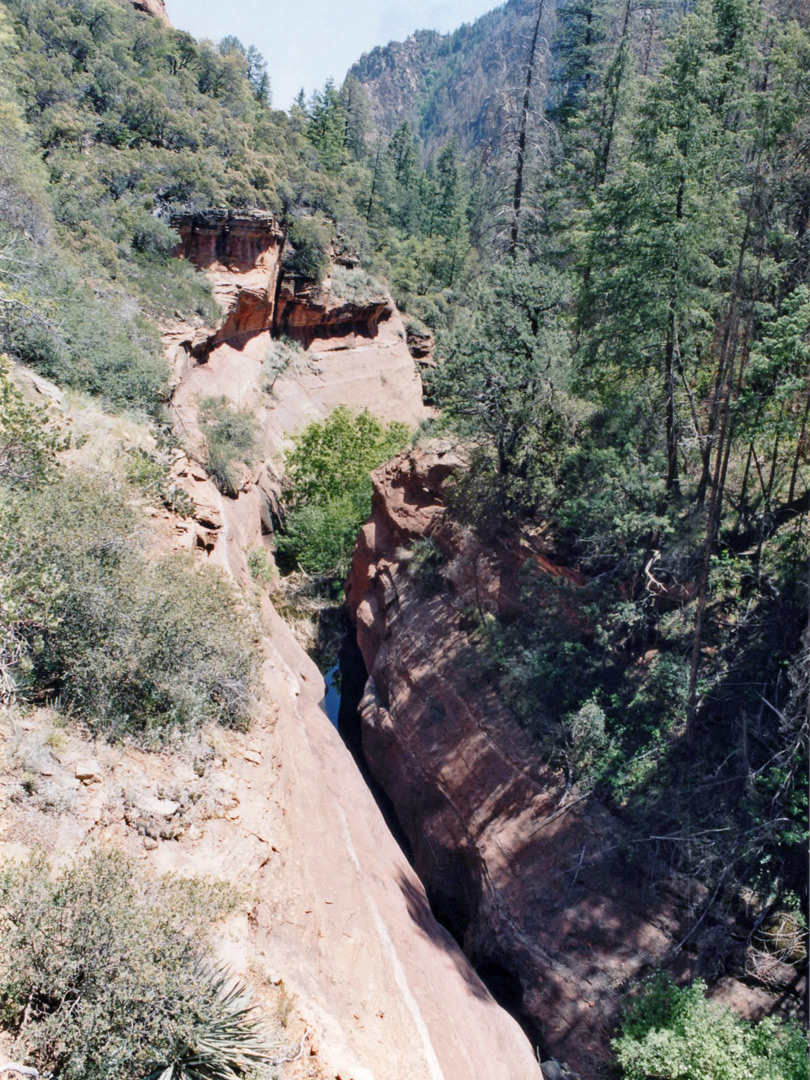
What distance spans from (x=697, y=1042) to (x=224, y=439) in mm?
19827

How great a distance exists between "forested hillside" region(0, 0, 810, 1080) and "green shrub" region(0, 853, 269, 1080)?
0.10 ft

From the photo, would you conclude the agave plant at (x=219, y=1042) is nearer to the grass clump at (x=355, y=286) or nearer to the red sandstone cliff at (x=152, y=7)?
the grass clump at (x=355, y=286)

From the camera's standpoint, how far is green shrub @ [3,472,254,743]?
8047 millimetres

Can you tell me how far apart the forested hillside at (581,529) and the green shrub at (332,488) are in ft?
9.38

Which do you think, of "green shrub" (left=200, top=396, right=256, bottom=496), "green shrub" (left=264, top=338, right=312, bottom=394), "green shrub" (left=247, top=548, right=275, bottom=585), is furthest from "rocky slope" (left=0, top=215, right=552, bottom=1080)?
"green shrub" (left=264, top=338, right=312, bottom=394)

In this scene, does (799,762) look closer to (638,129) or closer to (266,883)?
(266,883)

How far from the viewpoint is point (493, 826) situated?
12961 mm

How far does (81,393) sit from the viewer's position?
14961 mm

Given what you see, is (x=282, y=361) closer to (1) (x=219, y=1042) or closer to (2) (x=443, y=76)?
(1) (x=219, y=1042)

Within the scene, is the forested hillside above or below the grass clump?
below

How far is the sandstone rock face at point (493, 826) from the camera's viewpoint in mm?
10555

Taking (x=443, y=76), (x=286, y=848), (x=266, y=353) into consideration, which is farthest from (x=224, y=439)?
(x=443, y=76)

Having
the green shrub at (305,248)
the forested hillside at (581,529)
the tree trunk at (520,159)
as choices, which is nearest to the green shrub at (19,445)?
the forested hillside at (581,529)

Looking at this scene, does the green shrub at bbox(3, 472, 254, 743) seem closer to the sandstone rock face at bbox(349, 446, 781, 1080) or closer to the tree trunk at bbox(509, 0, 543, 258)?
the sandstone rock face at bbox(349, 446, 781, 1080)
